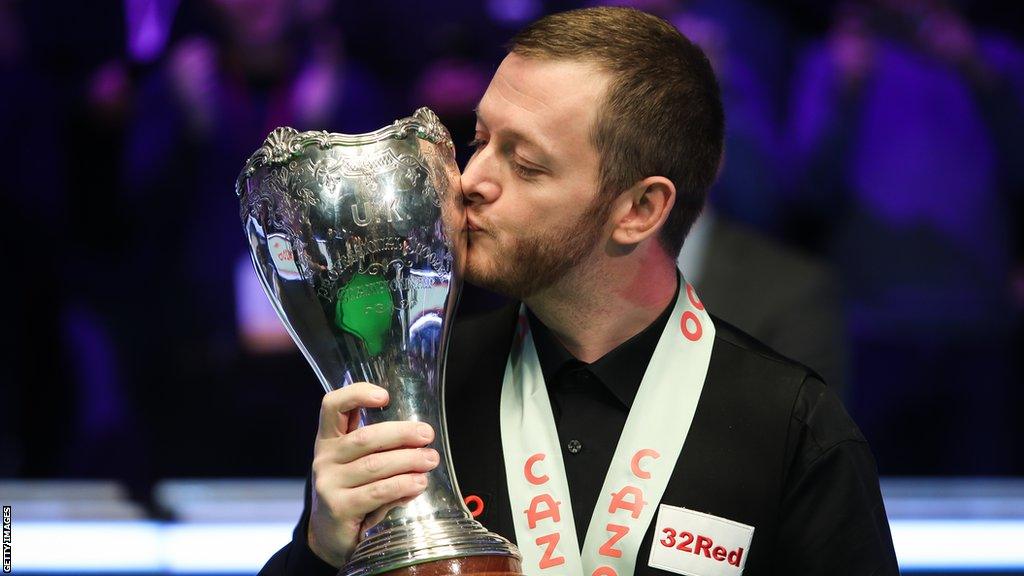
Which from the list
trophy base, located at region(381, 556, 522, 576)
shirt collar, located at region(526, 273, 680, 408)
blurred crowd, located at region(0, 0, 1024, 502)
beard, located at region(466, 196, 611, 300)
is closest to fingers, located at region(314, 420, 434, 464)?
trophy base, located at region(381, 556, 522, 576)

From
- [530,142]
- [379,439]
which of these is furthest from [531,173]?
[379,439]

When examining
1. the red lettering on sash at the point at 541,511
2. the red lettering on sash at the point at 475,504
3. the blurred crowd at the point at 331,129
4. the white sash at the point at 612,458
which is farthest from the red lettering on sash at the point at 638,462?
the blurred crowd at the point at 331,129

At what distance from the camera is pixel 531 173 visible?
1.71 metres

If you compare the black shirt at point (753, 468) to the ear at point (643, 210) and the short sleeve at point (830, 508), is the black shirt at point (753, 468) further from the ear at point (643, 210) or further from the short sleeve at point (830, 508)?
the ear at point (643, 210)

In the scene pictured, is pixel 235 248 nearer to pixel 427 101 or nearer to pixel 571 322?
pixel 427 101

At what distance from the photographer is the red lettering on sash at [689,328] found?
187cm

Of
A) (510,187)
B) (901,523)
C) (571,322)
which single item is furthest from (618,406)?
(901,523)

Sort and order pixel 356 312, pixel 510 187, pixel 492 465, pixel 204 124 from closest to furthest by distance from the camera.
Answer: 1. pixel 356 312
2. pixel 510 187
3. pixel 492 465
4. pixel 204 124

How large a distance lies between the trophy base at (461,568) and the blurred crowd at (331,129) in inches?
100.0

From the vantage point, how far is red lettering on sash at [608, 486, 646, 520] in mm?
1717

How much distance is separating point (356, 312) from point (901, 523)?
8.76 feet

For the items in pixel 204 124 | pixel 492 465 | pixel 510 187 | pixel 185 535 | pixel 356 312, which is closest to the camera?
pixel 356 312

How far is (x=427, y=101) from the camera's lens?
4090 mm

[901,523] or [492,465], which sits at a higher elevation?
[492,465]
